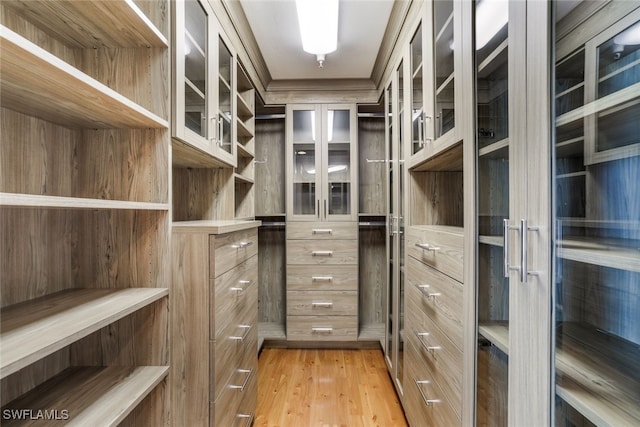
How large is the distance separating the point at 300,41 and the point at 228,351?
6.75 feet

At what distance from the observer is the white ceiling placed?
1.87 metres

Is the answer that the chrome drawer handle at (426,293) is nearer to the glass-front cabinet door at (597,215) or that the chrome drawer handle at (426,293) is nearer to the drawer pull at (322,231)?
the glass-front cabinet door at (597,215)

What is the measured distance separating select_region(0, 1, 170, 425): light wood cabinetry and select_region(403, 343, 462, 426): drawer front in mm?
1094

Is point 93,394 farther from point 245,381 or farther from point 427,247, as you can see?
point 427,247

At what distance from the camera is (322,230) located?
2.86 metres

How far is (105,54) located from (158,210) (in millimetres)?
625

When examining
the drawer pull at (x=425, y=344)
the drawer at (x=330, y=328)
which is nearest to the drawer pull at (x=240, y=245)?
the drawer pull at (x=425, y=344)

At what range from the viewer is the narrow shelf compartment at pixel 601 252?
1.82 ft

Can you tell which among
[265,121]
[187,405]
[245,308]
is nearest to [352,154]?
[265,121]

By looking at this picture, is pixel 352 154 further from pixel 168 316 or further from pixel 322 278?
pixel 168 316

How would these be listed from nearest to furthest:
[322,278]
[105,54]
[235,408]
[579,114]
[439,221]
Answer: [579,114], [105,54], [235,408], [439,221], [322,278]

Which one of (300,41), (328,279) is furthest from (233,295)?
(300,41)

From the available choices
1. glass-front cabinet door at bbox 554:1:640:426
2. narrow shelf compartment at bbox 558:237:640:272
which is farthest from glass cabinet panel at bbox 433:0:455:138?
narrow shelf compartment at bbox 558:237:640:272

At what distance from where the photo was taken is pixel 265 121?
10.8ft
